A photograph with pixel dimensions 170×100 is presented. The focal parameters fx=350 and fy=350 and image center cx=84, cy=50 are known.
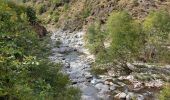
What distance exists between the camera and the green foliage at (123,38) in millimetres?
43281

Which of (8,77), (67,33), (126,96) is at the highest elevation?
(8,77)

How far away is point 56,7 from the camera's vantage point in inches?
4503

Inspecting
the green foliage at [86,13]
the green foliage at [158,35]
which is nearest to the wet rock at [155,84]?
the green foliage at [158,35]

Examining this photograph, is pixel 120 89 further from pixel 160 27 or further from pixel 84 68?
pixel 160 27

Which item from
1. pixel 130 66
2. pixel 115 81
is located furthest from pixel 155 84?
pixel 130 66

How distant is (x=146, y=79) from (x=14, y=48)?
102 feet

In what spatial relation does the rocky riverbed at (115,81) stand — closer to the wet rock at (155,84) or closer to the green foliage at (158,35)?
the wet rock at (155,84)

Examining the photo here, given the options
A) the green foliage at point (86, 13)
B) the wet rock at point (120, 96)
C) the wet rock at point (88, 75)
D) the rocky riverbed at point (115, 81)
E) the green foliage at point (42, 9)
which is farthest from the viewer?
the green foliage at point (42, 9)

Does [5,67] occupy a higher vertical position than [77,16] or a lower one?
higher

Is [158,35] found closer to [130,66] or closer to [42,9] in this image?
[130,66]

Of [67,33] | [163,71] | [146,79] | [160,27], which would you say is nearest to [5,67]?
[146,79]

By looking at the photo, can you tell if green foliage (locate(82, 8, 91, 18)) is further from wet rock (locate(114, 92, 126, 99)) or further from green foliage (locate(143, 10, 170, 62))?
wet rock (locate(114, 92, 126, 99))

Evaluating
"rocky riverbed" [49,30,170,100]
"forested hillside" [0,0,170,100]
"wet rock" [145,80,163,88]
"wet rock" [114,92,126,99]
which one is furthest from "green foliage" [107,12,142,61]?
"wet rock" [114,92,126,99]

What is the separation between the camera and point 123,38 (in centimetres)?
4422
